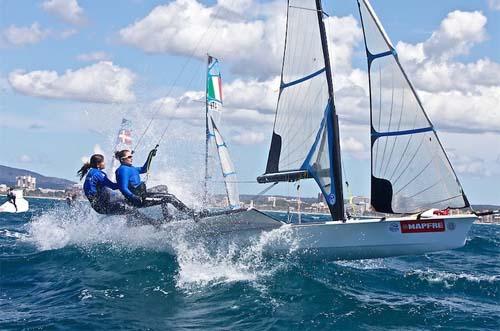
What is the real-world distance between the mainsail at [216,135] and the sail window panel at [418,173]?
11809 mm

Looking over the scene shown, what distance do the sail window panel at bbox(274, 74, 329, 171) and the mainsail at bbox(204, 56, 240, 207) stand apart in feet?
33.3

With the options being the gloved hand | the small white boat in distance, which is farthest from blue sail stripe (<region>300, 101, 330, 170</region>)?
the small white boat in distance

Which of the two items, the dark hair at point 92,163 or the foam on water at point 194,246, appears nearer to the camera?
the foam on water at point 194,246

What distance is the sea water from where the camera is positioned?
885cm

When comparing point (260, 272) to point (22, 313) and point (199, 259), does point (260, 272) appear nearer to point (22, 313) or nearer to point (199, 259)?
point (199, 259)

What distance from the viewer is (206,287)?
1037cm

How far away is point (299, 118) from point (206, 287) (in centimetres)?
386

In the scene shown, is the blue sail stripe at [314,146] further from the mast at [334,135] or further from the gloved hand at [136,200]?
the gloved hand at [136,200]

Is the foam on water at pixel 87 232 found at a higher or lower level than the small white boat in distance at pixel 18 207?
lower

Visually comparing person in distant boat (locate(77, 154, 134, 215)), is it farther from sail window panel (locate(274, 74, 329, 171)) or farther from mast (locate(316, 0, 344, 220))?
mast (locate(316, 0, 344, 220))

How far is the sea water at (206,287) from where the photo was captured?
8.85 meters

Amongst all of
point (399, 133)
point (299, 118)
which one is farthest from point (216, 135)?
point (399, 133)

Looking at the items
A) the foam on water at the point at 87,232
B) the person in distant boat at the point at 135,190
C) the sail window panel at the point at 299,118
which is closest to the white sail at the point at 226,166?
the foam on water at the point at 87,232

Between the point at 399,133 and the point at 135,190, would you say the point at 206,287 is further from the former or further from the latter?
the point at 399,133
